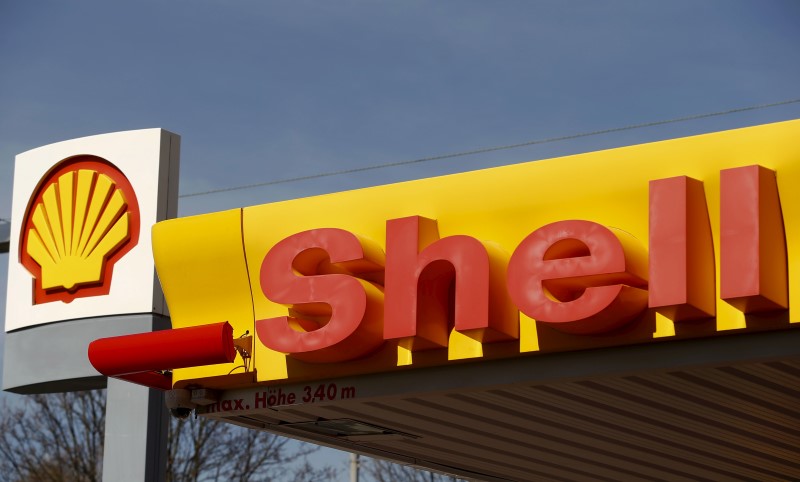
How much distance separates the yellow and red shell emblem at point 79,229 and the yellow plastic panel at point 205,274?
2.79m

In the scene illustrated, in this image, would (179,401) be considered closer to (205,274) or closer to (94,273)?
(205,274)

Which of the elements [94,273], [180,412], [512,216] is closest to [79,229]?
[94,273]

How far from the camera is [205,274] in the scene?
16.2 metres

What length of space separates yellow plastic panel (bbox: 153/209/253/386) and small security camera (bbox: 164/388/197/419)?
0.11 meters

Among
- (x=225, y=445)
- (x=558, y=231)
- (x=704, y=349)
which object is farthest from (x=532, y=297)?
(x=225, y=445)

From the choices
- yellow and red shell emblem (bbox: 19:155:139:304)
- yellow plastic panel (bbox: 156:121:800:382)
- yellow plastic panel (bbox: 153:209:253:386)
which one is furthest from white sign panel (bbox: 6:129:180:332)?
yellow plastic panel (bbox: 156:121:800:382)

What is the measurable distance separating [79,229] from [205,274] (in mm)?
3963

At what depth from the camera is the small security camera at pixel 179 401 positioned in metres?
16.2

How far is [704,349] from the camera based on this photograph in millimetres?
13117

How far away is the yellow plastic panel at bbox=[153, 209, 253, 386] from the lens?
52.5 ft

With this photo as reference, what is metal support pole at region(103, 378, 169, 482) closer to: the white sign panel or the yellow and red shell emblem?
the white sign panel

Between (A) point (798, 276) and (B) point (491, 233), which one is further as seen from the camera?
(B) point (491, 233)

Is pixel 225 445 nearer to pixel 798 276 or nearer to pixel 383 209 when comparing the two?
pixel 383 209

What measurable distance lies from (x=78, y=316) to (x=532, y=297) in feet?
26.4
